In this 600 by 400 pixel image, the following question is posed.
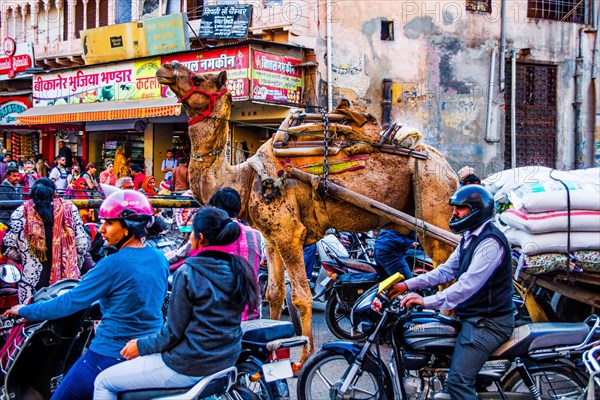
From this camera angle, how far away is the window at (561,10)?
1828 centimetres

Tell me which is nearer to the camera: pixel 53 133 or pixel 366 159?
pixel 366 159

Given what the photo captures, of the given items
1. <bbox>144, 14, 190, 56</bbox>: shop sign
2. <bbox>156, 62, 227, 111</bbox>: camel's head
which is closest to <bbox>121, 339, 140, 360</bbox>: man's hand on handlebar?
<bbox>156, 62, 227, 111</bbox>: camel's head

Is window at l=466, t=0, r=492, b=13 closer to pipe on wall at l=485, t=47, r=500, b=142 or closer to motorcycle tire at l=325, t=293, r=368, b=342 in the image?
pipe on wall at l=485, t=47, r=500, b=142

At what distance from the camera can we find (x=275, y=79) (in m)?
15.6

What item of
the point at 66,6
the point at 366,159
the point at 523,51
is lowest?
the point at 366,159

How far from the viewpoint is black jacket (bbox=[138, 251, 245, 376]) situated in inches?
136

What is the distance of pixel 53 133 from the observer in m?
23.5

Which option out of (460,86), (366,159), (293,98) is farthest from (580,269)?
(460,86)

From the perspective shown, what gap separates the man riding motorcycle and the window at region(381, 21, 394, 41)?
13212mm

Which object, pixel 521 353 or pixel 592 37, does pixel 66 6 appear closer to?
pixel 592 37

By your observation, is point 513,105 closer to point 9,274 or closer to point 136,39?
point 136,39

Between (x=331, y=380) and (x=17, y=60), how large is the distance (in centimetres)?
2136

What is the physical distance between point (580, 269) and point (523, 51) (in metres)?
14.4

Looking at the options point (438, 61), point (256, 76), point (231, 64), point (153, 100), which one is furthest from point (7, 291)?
point (438, 61)
